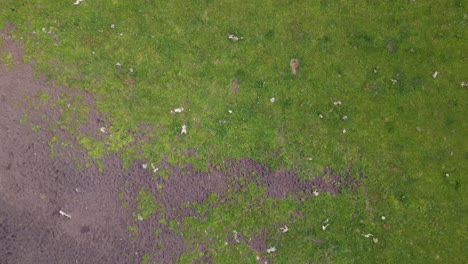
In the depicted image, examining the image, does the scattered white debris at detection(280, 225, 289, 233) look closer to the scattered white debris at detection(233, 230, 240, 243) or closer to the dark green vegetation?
the dark green vegetation

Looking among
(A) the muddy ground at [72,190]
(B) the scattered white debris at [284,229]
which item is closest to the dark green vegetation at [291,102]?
(B) the scattered white debris at [284,229]

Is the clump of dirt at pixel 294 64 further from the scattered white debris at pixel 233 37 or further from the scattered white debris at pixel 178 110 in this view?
the scattered white debris at pixel 178 110

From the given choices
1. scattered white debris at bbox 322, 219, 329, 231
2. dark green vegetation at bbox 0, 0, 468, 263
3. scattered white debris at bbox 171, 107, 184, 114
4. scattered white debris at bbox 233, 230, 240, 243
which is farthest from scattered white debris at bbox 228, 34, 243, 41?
scattered white debris at bbox 322, 219, 329, 231

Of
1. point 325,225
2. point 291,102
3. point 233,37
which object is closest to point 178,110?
point 233,37

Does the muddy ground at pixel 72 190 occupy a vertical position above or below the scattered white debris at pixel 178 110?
below

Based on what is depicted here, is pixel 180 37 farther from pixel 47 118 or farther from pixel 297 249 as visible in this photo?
pixel 297 249

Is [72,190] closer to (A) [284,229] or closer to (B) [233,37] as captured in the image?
(A) [284,229]
